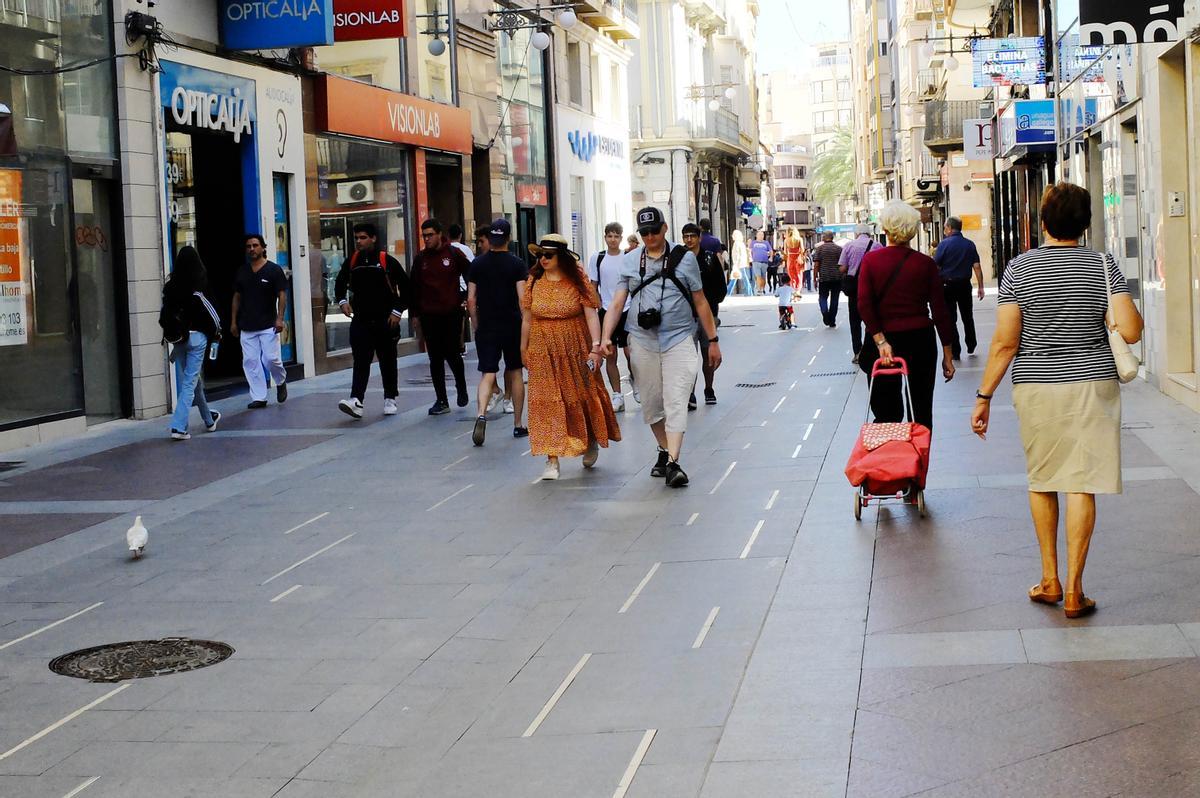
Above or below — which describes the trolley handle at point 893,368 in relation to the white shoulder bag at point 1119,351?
below

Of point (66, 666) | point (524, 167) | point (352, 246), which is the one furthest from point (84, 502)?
point (524, 167)

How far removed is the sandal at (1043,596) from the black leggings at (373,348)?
32.4ft

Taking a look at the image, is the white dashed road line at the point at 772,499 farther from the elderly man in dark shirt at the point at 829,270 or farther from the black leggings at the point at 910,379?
the elderly man in dark shirt at the point at 829,270

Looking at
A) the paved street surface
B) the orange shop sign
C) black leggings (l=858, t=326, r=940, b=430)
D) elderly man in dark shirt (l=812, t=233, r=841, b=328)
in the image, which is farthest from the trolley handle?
elderly man in dark shirt (l=812, t=233, r=841, b=328)

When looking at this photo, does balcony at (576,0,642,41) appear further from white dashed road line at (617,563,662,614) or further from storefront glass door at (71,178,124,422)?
white dashed road line at (617,563,662,614)

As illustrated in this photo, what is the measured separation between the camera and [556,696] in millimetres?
5691

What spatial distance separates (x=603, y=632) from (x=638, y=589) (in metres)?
0.79

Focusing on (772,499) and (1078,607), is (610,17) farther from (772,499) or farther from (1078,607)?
(1078,607)

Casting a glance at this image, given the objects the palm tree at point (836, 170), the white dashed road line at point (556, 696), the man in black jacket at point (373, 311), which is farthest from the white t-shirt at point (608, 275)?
the palm tree at point (836, 170)

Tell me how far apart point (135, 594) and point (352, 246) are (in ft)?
51.0

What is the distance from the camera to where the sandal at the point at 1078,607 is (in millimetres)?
6348

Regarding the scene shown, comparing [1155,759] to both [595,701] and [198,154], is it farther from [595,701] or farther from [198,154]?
[198,154]

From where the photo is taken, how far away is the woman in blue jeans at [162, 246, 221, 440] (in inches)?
551

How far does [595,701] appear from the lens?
18.4ft
